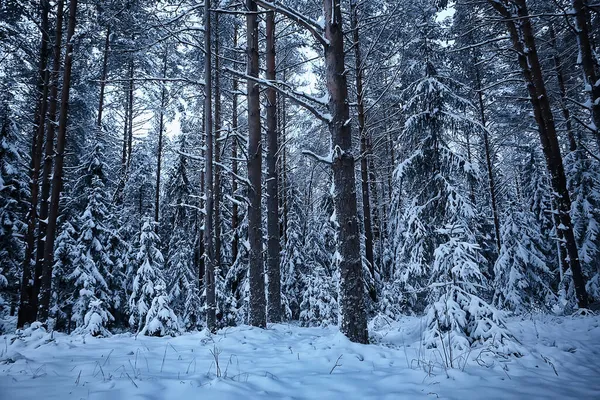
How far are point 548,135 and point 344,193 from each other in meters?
7.39

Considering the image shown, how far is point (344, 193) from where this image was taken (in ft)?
16.5

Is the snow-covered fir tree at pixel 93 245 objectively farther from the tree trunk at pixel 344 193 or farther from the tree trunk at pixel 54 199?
the tree trunk at pixel 344 193

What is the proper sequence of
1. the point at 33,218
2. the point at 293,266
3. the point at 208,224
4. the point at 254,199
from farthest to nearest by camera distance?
the point at 293,266 < the point at 33,218 < the point at 254,199 < the point at 208,224

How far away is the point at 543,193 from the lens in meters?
16.7

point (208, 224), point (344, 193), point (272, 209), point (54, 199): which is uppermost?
point (54, 199)

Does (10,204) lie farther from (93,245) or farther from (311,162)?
(311,162)

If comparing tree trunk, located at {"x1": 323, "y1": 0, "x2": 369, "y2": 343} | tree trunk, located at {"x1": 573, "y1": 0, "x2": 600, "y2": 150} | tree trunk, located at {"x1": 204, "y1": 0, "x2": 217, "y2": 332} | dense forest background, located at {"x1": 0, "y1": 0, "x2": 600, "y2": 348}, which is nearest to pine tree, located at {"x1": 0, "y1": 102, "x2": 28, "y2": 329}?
dense forest background, located at {"x1": 0, "y1": 0, "x2": 600, "y2": 348}

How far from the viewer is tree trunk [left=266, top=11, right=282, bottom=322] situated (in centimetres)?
820

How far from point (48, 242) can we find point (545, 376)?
11.9 m

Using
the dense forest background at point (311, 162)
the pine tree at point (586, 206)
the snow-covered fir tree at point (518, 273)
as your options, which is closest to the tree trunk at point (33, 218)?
the dense forest background at point (311, 162)

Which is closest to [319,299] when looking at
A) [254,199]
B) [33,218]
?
[254,199]

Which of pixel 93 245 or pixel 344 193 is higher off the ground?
pixel 344 193

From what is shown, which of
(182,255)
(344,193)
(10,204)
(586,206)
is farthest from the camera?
(182,255)

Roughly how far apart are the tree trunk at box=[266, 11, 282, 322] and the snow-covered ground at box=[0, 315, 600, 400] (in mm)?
3063
